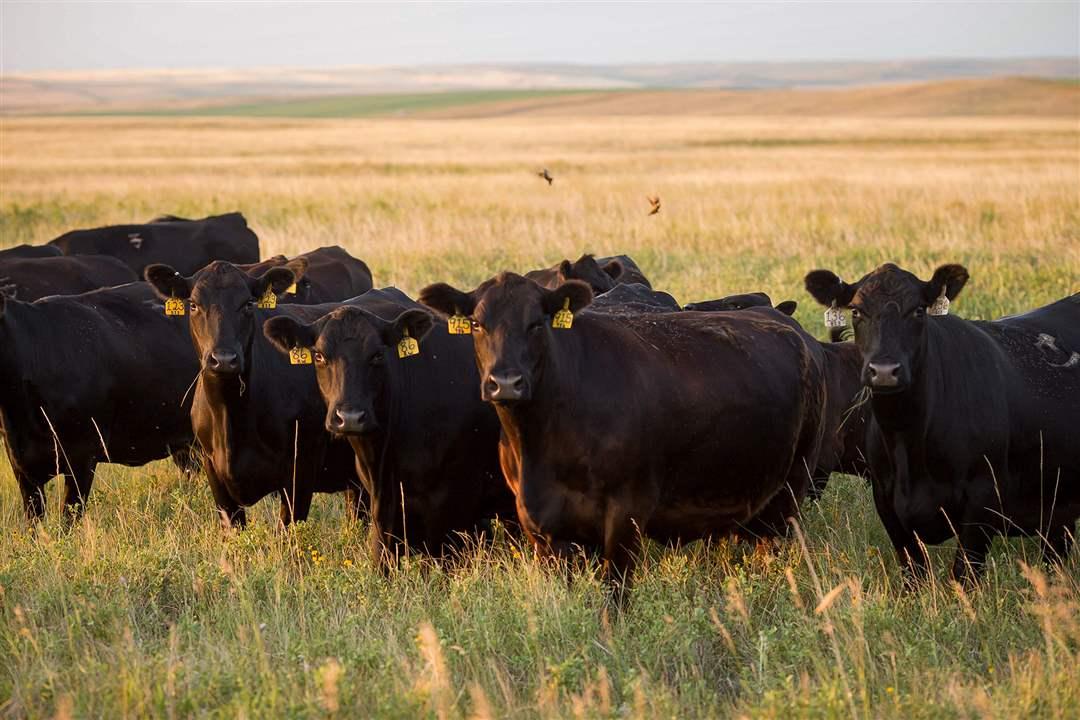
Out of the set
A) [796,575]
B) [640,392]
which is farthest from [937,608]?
[640,392]

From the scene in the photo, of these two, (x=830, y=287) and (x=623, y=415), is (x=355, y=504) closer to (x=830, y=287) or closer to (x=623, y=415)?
(x=623, y=415)

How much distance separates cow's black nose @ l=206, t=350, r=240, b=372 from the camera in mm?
7254

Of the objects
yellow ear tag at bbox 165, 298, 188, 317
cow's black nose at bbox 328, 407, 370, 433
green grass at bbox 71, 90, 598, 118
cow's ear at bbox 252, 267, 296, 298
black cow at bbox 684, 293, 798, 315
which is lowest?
green grass at bbox 71, 90, 598, 118

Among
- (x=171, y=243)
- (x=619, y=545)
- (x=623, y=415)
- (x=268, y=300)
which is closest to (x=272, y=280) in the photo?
(x=268, y=300)

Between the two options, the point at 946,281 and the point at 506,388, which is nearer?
the point at 506,388

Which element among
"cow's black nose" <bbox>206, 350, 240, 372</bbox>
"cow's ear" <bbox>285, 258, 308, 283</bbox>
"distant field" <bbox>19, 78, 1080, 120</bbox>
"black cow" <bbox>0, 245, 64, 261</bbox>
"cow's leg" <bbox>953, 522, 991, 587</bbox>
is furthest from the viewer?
"distant field" <bbox>19, 78, 1080, 120</bbox>

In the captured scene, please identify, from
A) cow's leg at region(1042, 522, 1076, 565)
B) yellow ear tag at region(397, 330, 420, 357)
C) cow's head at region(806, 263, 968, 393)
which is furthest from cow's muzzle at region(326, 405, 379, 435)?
cow's leg at region(1042, 522, 1076, 565)

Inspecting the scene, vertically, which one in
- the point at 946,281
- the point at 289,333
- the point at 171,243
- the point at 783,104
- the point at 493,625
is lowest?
the point at 783,104

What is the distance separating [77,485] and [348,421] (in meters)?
2.95

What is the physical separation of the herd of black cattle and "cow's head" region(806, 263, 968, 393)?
0.01m

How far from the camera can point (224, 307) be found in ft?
24.9

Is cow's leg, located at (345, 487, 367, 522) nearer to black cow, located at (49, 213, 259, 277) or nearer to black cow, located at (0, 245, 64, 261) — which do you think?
black cow, located at (0, 245, 64, 261)

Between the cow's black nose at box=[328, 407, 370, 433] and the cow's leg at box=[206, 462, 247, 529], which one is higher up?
the cow's black nose at box=[328, 407, 370, 433]

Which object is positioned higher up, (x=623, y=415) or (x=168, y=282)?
(x=168, y=282)
